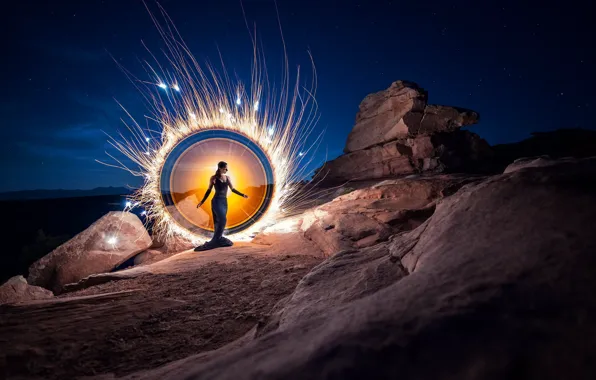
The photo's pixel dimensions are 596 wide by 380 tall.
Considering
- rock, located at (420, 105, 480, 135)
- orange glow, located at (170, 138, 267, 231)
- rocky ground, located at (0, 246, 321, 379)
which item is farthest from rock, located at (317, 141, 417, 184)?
rocky ground, located at (0, 246, 321, 379)

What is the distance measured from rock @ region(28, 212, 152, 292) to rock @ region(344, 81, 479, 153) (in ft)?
36.1

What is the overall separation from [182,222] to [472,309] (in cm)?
787

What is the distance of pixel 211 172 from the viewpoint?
343 inches

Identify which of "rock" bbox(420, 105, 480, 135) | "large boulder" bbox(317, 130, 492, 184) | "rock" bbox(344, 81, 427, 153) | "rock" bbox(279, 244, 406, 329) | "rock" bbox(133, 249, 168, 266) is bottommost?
"rock" bbox(279, 244, 406, 329)

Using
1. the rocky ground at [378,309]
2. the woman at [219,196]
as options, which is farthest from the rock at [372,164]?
the rocky ground at [378,309]

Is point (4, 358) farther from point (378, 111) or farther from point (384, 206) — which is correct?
point (378, 111)

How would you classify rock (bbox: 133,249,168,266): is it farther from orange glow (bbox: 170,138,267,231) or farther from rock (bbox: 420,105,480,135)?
rock (bbox: 420,105,480,135)

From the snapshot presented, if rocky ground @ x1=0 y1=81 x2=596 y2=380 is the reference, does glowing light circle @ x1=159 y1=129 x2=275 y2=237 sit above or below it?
above

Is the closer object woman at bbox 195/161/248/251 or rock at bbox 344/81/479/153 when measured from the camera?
woman at bbox 195/161/248/251

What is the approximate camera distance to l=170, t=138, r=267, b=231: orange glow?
7.55 m

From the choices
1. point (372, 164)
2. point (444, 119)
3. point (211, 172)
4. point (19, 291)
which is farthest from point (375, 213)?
point (19, 291)

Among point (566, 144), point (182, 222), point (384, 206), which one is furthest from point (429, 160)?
point (566, 144)

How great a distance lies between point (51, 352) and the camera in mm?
2004

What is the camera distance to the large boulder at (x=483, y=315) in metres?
0.92
